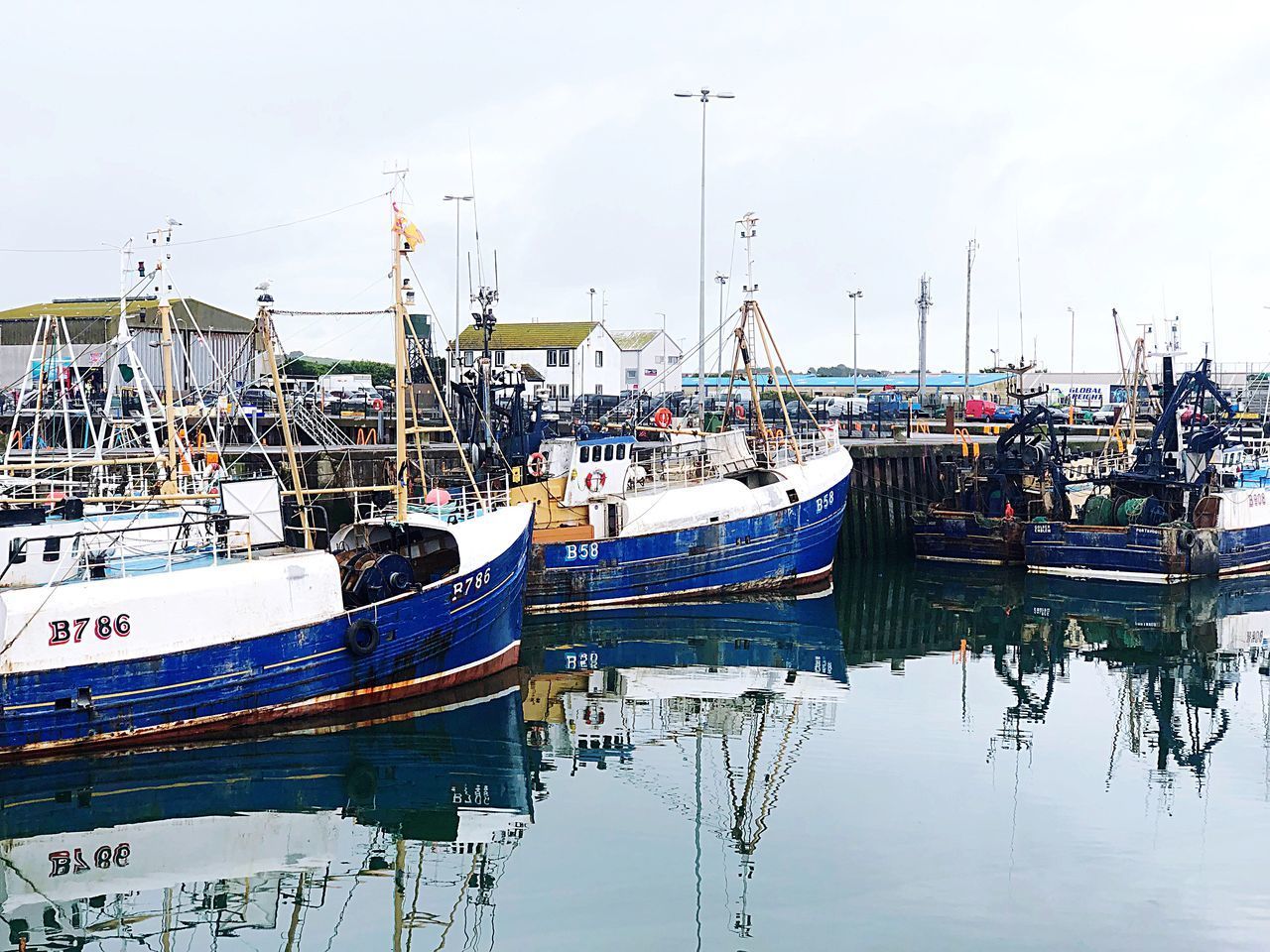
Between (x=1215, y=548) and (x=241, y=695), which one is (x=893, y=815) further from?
(x=1215, y=548)

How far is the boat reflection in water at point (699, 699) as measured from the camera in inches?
822

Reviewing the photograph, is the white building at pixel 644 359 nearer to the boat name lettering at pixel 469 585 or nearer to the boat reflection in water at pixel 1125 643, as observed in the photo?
the boat reflection in water at pixel 1125 643

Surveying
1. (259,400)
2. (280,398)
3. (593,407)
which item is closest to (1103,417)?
(593,407)

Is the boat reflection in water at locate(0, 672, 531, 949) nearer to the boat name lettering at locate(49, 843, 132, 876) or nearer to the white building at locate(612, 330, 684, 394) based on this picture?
the boat name lettering at locate(49, 843, 132, 876)

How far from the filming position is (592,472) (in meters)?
34.7

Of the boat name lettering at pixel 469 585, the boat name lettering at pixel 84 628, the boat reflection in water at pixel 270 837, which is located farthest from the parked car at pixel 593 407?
the boat name lettering at pixel 84 628

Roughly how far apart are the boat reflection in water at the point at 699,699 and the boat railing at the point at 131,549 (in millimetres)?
6404

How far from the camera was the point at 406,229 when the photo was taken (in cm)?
2630

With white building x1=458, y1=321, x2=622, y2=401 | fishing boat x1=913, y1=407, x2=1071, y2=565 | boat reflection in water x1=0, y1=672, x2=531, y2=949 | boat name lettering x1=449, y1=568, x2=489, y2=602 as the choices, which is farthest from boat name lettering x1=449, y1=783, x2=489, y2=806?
white building x1=458, y1=321, x2=622, y2=401

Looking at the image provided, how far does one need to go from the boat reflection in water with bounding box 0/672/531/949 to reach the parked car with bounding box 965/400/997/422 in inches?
1986

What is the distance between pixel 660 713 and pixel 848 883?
9.28 meters

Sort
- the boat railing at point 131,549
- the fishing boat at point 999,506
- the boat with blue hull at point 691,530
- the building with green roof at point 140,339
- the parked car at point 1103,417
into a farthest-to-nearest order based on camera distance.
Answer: the parked car at point 1103,417
the building with green roof at point 140,339
the fishing boat at point 999,506
the boat with blue hull at point 691,530
the boat railing at point 131,549

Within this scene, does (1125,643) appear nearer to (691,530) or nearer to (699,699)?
(691,530)

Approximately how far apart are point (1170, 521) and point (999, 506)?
534 cm
